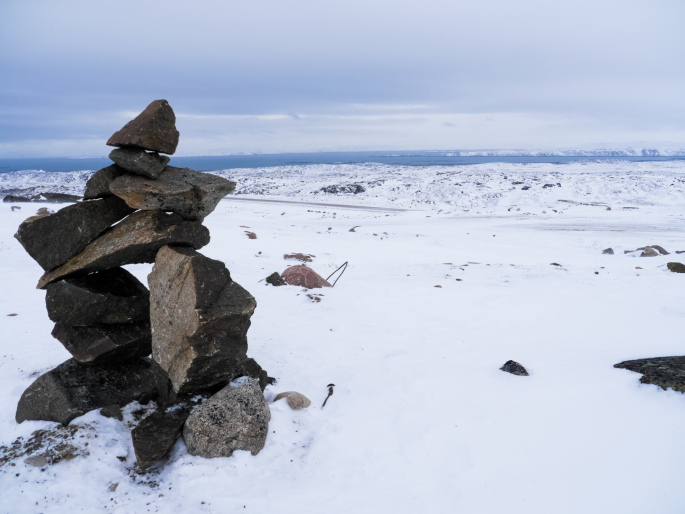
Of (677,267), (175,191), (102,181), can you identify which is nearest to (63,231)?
(102,181)

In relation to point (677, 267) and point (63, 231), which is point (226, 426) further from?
point (677, 267)

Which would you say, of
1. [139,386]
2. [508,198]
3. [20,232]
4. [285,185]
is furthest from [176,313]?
[285,185]

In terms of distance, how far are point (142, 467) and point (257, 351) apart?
3.40 meters

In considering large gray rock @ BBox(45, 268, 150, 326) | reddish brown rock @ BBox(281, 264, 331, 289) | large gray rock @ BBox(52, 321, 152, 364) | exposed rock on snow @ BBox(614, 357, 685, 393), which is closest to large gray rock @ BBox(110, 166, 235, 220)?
large gray rock @ BBox(45, 268, 150, 326)

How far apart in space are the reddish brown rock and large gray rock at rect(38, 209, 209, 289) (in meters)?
6.56

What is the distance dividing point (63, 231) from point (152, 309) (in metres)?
1.82

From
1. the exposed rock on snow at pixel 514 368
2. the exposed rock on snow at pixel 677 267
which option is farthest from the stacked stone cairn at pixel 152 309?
the exposed rock on snow at pixel 677 267

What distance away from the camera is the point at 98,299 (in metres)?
6.27

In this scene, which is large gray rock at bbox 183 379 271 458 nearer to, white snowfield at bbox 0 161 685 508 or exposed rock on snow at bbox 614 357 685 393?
white snowfield at bbox 0 161 685 508

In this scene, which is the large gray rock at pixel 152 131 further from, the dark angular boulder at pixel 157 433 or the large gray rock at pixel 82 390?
the dark angular boulder at pixel 157 433

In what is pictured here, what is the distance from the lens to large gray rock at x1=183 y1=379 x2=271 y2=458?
17.8 feet

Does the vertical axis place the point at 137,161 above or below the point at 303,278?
above

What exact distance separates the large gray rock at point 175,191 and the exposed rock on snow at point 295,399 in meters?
3.22

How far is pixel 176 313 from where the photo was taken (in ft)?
19.5
